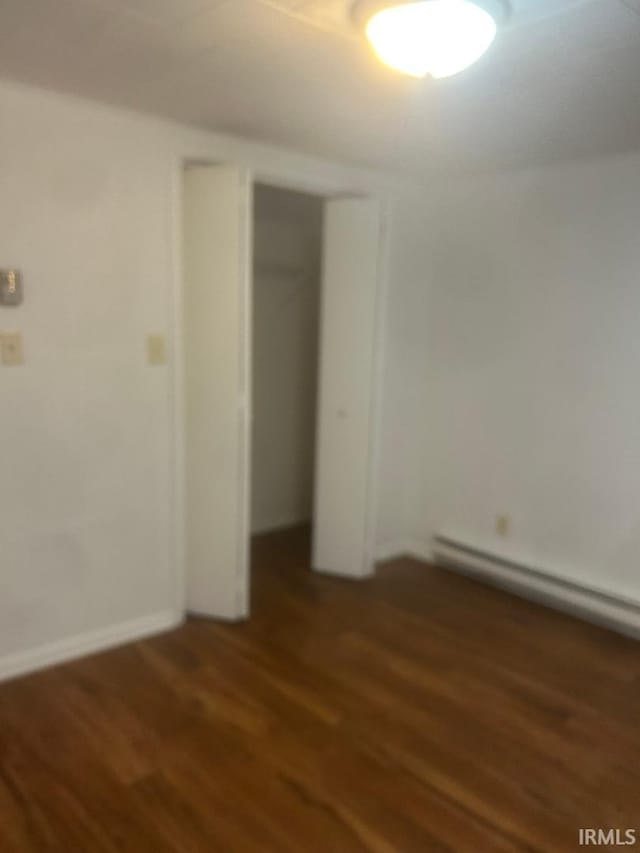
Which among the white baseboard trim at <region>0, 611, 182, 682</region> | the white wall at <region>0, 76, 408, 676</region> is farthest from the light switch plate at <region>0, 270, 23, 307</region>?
the white baseboard trim at <region>0, 611, 182, 682</region>

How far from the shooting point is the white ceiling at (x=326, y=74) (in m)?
1.70

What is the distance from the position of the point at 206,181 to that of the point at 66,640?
199 centimetres

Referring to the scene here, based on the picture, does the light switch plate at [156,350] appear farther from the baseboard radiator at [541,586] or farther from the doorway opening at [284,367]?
the baseboard radiator at [541,586]

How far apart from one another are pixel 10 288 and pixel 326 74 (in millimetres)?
1317

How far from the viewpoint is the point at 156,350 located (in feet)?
9.34

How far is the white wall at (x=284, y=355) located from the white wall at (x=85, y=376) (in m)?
1.22

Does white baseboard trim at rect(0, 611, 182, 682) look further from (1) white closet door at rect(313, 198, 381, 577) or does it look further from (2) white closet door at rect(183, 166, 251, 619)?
(1) white closet door at rect(313, 198, 381, 577)

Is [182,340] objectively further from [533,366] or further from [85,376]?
[533,366]

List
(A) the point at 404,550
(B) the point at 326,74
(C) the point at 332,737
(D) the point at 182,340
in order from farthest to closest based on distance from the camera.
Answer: (A) the point at 404,550
(D) the point at 182,340
(C) the point at 332,737
(B) the point at 326,74

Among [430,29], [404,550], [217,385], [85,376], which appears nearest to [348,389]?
[217,385]

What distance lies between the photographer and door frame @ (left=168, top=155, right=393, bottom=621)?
284cm

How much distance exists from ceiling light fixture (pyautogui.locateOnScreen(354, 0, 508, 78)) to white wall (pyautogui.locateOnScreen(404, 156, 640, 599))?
1.66 meters

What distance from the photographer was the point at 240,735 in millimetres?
2311

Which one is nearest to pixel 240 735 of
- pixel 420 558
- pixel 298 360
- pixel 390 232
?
pixel 420 558
